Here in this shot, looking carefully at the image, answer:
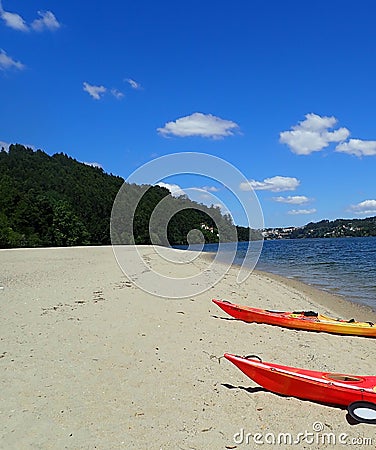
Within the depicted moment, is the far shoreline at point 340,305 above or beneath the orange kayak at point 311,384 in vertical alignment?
beneath

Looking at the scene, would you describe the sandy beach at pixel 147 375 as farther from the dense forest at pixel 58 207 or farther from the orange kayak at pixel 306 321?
the dense forest at pixel 58 207

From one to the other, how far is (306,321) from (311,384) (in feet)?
14.3

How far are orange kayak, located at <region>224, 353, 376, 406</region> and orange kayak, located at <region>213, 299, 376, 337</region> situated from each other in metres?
3.99

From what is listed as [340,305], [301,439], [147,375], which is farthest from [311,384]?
[340,305]

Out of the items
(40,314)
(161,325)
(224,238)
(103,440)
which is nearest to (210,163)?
(161,325)

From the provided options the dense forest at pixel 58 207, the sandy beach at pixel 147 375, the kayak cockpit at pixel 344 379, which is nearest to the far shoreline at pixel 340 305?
the sandy beach at pixel 147 375

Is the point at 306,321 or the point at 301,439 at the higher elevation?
the point at 306,321

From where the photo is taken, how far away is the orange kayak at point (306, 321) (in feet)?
29.8

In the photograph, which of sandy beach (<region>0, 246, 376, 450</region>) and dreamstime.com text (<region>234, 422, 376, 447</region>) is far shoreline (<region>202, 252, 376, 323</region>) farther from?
dreamstime.com text (<region>234, 422, 376, 447</region>)

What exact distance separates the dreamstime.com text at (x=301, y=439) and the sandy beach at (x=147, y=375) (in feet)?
0.08

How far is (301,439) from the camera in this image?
4.35 meters

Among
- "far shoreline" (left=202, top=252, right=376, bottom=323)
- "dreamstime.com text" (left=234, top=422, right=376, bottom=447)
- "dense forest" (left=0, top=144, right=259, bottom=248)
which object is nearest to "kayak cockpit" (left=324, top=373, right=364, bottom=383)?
"dreamstime.com text" (left=234, top=422, right=376, bottom=447)

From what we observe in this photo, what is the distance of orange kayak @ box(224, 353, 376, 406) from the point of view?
5.05 m

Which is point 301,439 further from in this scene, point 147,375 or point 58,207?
point 58,207
